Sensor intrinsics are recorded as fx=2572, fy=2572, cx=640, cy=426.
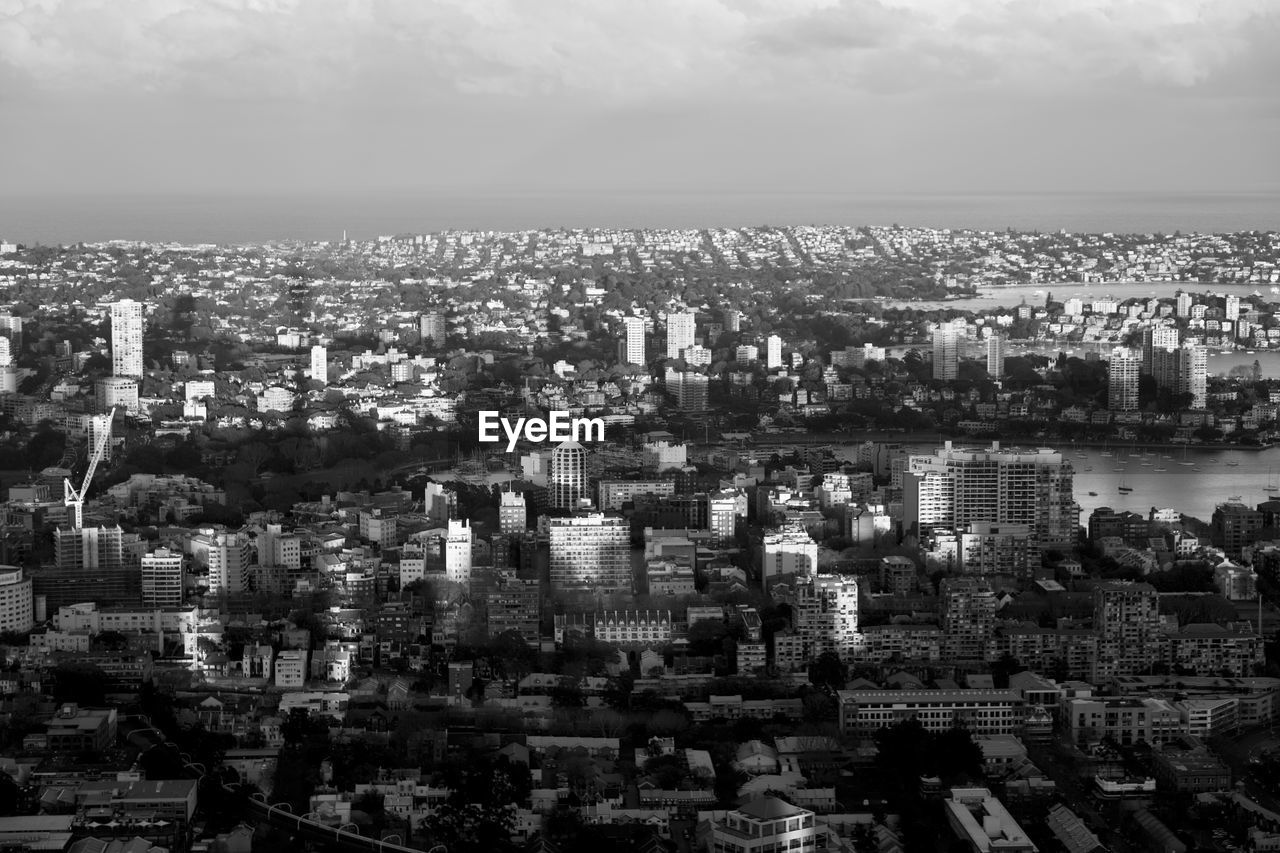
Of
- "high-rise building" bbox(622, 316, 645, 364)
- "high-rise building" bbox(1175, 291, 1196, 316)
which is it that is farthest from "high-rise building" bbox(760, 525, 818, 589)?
"high-rise building" bbox(1175, 291, 1196, 316)

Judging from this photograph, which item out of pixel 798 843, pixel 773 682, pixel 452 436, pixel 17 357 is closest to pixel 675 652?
pixel 773 682

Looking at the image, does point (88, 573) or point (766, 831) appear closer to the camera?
point (766, 831)

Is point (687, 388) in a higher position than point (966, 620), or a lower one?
higher

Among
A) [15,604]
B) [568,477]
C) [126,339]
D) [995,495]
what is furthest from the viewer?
[126,339]

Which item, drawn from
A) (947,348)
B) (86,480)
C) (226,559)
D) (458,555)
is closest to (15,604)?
(226,559)

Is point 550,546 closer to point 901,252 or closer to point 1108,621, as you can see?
point 1108,621

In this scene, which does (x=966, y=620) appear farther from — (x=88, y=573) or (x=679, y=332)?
(x=679, y=332)
